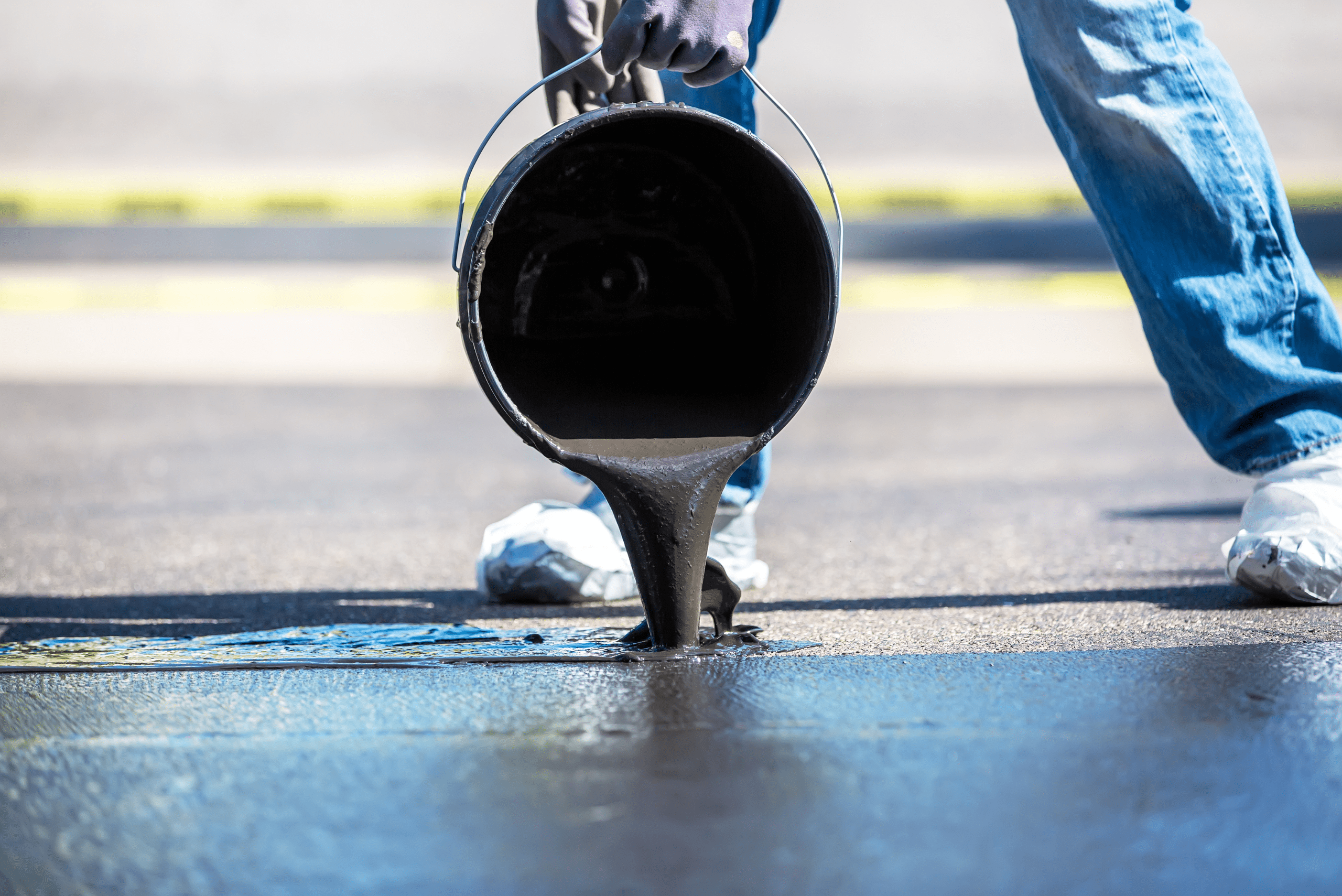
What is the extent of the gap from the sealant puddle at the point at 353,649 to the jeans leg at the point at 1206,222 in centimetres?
83

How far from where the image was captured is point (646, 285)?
2238 millimetres

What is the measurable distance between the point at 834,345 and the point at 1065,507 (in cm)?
493

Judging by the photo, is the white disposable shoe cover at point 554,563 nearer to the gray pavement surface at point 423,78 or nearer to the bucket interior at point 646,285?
the bucket interior at point 646,285

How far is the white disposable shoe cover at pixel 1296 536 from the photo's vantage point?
82.5 inches

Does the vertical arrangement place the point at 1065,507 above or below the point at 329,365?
above

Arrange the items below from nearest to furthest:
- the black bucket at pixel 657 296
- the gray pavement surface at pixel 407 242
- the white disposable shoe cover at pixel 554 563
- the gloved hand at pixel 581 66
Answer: the black bucket at pixel 657 296 → the gloved hand at pixel 581 66 → the white disposable shoe cover at pixel 554 563 → the gray pavement surface at pixel 407 242

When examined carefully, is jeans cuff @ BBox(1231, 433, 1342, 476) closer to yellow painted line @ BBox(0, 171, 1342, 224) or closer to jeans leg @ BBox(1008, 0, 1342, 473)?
jeans leg @ BBox(1008, 0, 1342, 473)

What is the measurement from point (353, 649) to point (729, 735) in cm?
75

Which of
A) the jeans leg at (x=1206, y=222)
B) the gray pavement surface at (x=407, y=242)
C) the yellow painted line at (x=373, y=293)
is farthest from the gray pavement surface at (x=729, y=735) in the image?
the gray pavement surface at (x=407, y=242)

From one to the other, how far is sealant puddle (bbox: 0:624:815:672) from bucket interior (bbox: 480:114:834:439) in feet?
1.06

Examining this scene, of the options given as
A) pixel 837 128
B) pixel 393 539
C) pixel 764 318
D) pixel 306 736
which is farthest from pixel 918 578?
pixel 837 128

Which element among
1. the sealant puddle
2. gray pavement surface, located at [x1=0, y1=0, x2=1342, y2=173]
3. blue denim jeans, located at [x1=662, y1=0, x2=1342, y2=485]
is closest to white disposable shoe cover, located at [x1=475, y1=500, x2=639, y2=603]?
the sealant puddle

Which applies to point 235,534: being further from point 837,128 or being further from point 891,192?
point 837,128

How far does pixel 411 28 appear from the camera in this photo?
27.3 m
